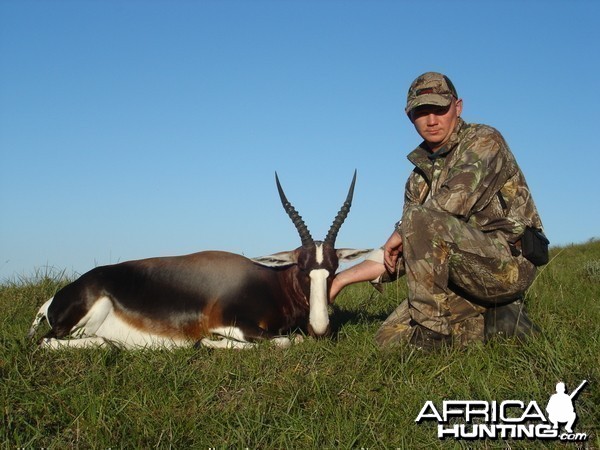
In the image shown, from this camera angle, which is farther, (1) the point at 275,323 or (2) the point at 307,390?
(1) the point at 275,323

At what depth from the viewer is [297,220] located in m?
6.66

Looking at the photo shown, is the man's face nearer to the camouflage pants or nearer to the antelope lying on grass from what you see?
the camouflage pants

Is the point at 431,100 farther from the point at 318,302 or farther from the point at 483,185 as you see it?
the point at 318,302

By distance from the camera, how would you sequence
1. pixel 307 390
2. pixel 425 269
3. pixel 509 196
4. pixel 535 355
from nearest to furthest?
pixel 307 390, pixel 535 355, pixel 425 269, pixel 509 196

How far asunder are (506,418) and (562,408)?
30 cm

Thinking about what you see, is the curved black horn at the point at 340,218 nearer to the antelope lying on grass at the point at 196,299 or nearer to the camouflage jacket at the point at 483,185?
the antelope lying on grass at the point at 196,299

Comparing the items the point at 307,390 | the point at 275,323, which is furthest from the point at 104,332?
the point at 307,390

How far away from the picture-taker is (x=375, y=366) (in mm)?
4543

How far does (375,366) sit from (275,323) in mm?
2108

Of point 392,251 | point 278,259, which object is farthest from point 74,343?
point 392,251

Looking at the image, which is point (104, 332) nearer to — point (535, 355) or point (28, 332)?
point (28, 332)

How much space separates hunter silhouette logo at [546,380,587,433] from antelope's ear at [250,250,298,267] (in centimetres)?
345

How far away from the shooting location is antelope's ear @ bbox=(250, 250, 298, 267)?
667cm

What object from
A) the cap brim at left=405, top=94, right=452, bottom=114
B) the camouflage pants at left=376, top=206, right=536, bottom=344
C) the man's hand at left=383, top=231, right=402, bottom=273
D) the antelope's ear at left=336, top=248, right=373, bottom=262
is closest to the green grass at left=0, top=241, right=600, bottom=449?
the camouflage pants at left=376, top=206, right=536, bottom=344
